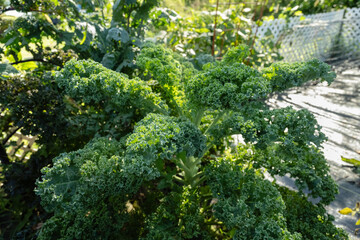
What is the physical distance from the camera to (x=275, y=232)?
1.43 m

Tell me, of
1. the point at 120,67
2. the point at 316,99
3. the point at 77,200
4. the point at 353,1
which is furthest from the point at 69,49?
the point at 353,1

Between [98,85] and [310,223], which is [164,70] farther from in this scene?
[310,223]

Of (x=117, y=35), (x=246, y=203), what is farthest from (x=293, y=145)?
(x=117, y=35)

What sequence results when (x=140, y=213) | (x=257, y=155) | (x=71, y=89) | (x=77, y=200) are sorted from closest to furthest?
1. (x=77, y=200)
2. (x=71, y=89)
3. (x=257, y=155)
4. (x=140, y=213)

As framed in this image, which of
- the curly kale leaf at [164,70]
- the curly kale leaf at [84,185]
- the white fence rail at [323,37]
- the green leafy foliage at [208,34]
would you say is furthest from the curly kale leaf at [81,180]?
the white fence rail at [323,37]

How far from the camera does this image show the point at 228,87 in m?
1.56

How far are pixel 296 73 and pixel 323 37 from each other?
652 centimetres

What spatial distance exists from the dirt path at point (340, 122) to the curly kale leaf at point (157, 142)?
1.85 meters

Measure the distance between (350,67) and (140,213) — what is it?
7264 mm

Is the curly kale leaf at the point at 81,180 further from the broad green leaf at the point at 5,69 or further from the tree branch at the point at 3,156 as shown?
the tree branch at the point at 3,156

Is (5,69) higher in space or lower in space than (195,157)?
higher

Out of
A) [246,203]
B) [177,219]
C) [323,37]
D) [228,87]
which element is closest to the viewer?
[228,87]

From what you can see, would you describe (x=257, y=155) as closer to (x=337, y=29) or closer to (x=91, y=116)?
(x=91, y=116)

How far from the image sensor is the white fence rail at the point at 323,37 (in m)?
6.36
